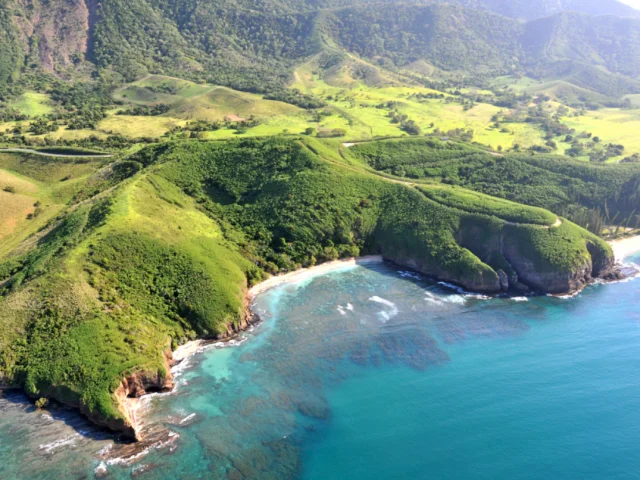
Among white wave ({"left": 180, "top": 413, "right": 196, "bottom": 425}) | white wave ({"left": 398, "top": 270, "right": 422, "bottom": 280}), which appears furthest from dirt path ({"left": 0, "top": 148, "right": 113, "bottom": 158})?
white wave ({"left": 180, "top": 413, "right": 196, "bottom": 425})

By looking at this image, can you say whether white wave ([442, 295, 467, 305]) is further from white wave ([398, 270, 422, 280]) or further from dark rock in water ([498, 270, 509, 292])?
dark rock in water ([498, 270, 509, 292])

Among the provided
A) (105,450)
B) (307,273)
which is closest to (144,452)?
(105,450)

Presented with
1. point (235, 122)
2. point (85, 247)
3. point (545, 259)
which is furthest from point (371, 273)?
point (235, 122)

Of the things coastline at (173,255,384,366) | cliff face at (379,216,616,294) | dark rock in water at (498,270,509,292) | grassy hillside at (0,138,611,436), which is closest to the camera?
grassy hillside at (0,138,611,436)

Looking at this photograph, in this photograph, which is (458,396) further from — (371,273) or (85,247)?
(85,247)

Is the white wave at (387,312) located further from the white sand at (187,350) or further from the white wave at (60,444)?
the white wave at (60,444)
